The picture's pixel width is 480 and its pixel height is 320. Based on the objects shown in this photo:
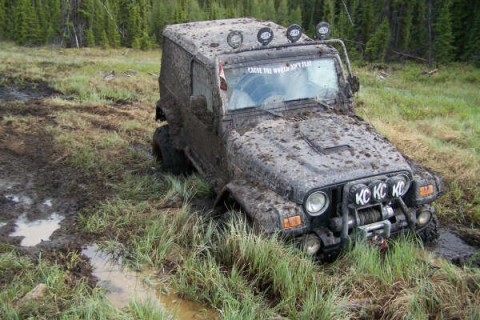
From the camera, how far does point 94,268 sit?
4.56m

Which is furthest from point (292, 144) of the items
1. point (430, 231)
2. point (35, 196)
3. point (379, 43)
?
point (379, 43)


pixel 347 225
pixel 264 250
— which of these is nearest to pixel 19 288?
pixel 264 250

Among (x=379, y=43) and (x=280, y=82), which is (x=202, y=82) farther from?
(x=379, y=43)

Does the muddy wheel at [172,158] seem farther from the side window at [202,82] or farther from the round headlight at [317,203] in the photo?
the round headlight at [317,203]

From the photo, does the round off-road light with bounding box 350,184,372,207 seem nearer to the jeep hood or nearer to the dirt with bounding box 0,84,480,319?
the jeep hood

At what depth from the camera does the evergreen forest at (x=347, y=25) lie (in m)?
36.2

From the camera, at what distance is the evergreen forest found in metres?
36.2

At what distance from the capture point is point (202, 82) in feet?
19.2

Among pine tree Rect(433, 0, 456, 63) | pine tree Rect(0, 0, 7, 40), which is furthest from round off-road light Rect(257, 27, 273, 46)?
pine tree Rect(0, 0, 7, 40)

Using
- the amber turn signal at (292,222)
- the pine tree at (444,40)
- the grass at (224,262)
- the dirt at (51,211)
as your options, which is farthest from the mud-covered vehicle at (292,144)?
the pine tree at (444,40)

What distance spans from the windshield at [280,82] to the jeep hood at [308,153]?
292mm

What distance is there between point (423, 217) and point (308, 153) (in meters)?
Result: 1.28

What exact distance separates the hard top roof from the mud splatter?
2.45m

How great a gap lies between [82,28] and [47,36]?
891 cm
